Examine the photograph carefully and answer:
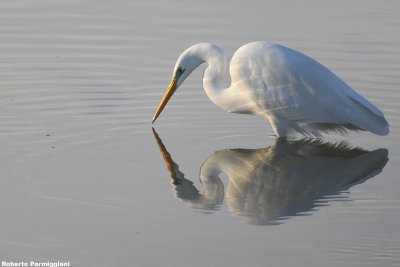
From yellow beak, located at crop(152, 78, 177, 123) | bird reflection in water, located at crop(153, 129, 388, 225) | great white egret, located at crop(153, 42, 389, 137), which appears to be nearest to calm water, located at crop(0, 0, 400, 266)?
bird reflection in water, located at crop(153, 129, 388, 225)

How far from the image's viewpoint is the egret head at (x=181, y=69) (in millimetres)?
10328

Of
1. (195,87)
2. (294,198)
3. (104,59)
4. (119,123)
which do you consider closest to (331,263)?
(294,198)

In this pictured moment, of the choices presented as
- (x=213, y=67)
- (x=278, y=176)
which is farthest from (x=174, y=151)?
(x=213, y=67)

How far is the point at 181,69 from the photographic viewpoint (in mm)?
10398

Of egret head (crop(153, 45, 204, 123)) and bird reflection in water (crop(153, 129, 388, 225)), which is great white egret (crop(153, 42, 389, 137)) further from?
egret head (crop(153, 45, 204, 123))

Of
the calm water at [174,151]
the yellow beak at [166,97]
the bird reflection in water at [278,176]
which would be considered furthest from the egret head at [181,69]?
the bird reflection in water at [278,176]

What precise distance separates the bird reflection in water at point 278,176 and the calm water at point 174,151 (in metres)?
0.02

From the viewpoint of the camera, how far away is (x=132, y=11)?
14.4 metres

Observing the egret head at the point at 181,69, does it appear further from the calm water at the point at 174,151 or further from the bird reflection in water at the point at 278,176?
the bird reflection in water at the point at 278,176

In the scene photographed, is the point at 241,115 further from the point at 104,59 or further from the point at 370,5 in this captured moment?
the point at 370,5

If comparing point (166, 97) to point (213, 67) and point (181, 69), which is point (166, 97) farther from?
point (213, 67)

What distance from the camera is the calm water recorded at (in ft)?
23.3

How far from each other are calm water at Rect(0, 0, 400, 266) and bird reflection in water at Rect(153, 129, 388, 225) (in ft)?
0.07

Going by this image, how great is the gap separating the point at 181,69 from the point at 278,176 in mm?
2041
